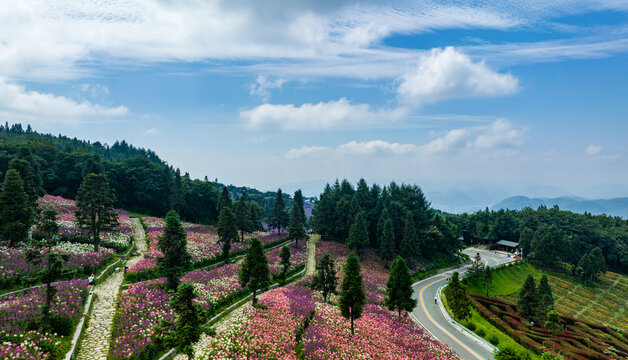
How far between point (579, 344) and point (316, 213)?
47264 mm

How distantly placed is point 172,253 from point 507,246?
354ft

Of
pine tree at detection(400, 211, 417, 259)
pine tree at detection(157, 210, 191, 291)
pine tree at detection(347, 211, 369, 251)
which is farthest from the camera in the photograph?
pine tree at detection(400, 211, 417, 259)

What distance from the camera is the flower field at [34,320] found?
1626 centimetres

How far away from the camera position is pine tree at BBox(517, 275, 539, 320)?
47.4m

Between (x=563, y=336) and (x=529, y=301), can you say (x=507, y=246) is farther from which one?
(x=563, y=336)

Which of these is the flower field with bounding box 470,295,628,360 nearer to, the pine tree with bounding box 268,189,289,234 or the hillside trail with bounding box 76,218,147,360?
the pine tree with bounding box 268,189,289,234

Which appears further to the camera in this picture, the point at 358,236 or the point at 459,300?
the point at 358,236

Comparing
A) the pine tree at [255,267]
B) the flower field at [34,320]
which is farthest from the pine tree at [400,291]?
the flower field at [34,320]

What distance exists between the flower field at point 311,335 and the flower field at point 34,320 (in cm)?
846

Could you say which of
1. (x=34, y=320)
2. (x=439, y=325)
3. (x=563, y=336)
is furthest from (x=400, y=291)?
(x=34, y=320)

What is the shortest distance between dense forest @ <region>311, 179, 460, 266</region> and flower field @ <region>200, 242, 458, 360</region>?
27913 mm

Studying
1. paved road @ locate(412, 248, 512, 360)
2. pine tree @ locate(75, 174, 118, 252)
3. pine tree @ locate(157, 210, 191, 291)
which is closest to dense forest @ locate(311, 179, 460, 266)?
paved road @ locate(412, 248, 512, 360)

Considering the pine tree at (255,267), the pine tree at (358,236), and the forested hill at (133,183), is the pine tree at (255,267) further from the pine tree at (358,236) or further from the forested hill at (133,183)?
the forested hill at (133,183)

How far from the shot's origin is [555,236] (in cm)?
8419
